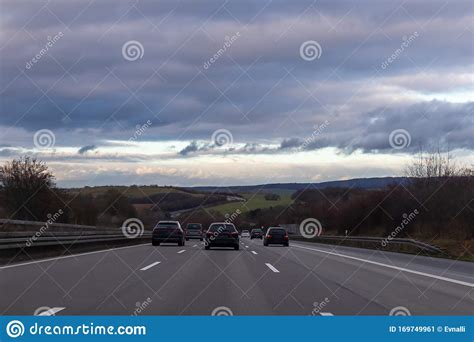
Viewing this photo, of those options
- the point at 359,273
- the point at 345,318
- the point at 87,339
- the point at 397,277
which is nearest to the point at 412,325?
the point at 345,318

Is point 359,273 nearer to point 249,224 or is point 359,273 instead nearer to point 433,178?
point 433,178

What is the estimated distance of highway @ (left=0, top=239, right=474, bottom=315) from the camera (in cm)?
1116

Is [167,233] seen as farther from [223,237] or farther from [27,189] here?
[27,189]

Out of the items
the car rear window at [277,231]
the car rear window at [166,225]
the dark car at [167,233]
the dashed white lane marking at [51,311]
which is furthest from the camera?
the car rear window at [277,231]

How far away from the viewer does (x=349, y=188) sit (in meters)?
84.5

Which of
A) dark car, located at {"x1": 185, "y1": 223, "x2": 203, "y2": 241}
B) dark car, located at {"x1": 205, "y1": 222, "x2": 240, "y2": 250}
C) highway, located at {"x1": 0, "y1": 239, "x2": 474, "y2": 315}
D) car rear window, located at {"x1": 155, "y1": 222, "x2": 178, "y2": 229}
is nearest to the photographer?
highway, located at {"x1": 0, "y1": 239, "x2": 474, "y2": 315}

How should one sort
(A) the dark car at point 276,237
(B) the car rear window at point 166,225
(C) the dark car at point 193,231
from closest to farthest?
(B) the car rear window at point 166,225, (A) the dark car at point 276,237, (C) the dark car at point 193,231

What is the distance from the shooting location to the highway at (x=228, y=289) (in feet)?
36.6

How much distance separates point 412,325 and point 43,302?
261 inches

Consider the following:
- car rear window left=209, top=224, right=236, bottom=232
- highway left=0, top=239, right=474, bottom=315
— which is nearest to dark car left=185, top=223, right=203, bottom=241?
car rear window left=209, top=224, right=236, bottom=232

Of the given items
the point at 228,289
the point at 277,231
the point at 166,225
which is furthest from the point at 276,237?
the point at 228,289

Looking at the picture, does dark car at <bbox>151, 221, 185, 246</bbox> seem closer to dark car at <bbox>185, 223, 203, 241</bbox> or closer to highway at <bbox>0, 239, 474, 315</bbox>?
highway at <bbox>0, 239, 474, 315</bbox>

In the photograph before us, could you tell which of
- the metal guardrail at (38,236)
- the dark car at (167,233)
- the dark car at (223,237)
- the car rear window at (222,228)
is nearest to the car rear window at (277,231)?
the dark car at (167,233)

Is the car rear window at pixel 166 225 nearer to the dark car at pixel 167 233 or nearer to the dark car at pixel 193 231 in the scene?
the dark car at pixel 167 233
